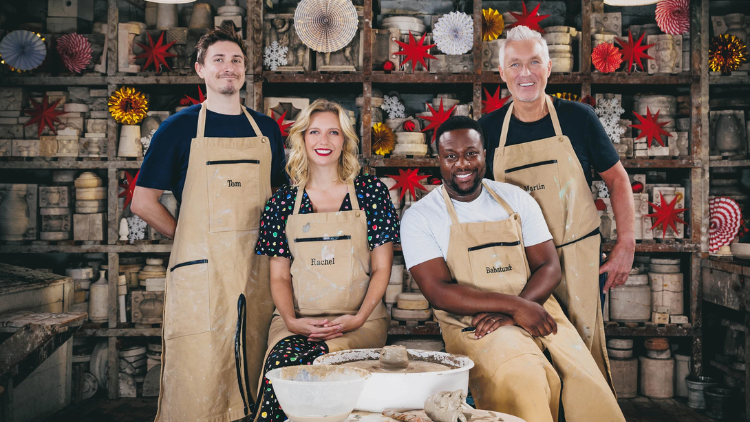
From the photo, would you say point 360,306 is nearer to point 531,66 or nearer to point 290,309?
point 290,309

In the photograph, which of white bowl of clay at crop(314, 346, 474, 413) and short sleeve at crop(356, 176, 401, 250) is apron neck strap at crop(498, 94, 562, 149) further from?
white bowl of clay at crop(314, 346, 474, 413)

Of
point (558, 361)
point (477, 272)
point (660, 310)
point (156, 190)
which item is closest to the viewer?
point (558, 361)

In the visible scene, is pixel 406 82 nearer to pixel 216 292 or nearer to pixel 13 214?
pixel 216 292

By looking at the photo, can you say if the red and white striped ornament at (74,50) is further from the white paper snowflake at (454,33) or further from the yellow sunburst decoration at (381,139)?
the white paper snowflake at (454,33)

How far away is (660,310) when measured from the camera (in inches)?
160

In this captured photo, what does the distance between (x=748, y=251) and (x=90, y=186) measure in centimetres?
438

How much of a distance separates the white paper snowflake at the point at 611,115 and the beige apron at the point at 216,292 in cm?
251

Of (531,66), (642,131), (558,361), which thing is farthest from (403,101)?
(558,361)

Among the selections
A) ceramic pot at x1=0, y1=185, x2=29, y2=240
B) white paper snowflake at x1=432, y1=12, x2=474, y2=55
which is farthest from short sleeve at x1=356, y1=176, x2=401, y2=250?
ceramic pot at x1=0, y1=185, x2=29, y2=240

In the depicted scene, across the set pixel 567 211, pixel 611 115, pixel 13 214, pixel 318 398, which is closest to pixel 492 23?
pixel 611 115

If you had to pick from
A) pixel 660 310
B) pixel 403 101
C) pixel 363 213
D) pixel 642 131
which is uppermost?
pixel 403 101

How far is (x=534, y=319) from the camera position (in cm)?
215

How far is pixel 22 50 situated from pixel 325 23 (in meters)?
2.12

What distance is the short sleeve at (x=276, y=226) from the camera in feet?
8.66
